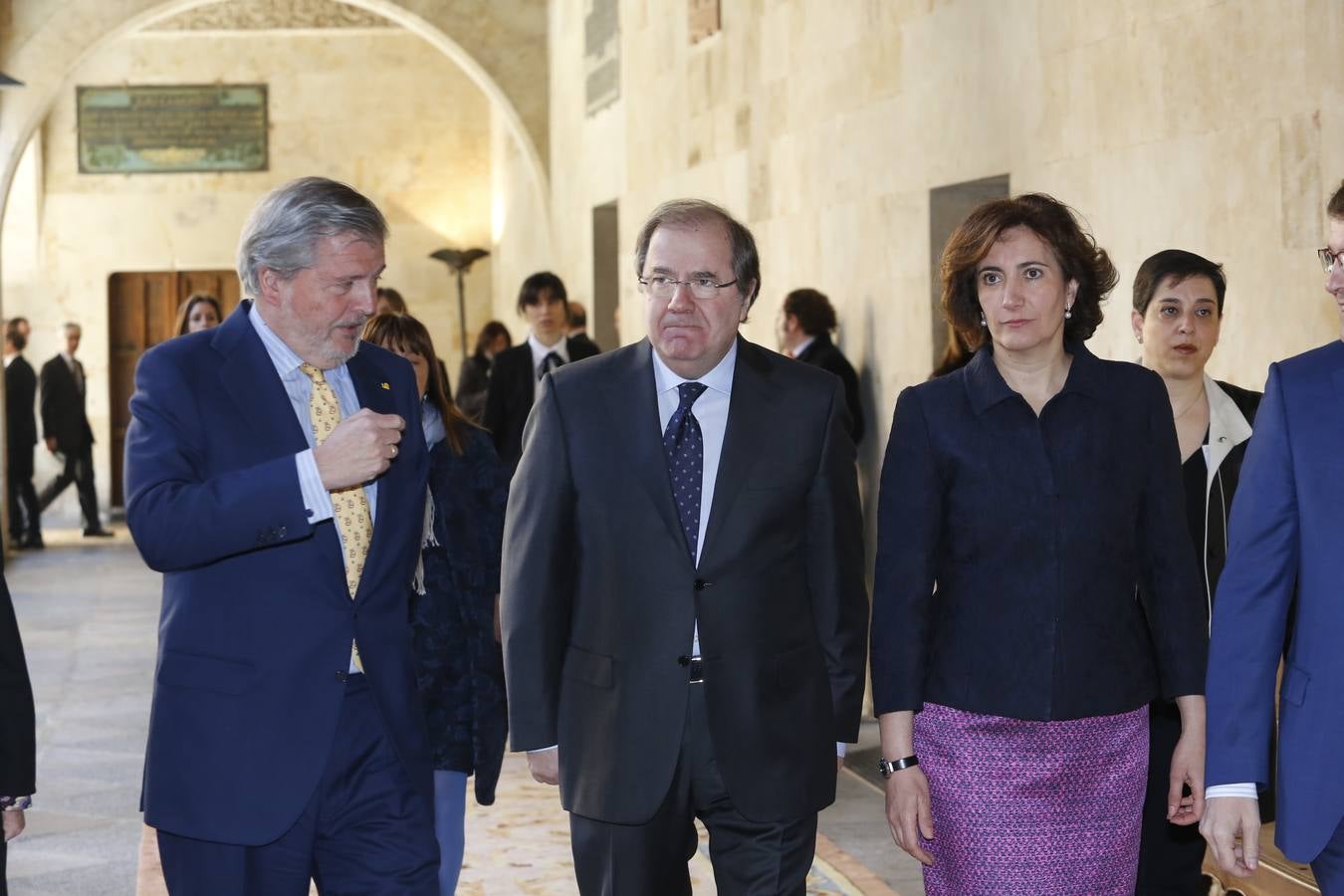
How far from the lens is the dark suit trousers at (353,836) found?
270cm

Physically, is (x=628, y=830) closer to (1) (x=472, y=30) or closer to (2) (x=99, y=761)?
(2) (x=99, y=761)

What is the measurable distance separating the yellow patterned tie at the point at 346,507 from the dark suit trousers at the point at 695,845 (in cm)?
48

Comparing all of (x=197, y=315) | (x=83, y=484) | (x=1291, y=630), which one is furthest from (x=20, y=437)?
(x=1291, y=630)

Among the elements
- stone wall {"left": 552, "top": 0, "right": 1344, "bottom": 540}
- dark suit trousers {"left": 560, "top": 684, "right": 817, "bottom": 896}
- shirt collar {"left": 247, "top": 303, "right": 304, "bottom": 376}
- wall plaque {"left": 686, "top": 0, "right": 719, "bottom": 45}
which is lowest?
dark suit trousers {"left": 560, "top": 684, "right": 817, "bottom": 896}

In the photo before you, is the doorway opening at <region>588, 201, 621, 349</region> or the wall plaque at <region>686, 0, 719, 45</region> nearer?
the wall plaque at <region>686, 0, 719, 45</region>

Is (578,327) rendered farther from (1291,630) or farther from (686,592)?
(1291,630)

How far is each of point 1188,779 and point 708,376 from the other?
0.95 meters

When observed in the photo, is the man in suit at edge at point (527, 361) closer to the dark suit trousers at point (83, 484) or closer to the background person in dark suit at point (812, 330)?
the background person in dark suit at point (812, 330)

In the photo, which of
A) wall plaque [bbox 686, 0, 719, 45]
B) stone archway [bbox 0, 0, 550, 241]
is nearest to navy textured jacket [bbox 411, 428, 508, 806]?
wall plaque [bbox 686, 0, 719, 45]

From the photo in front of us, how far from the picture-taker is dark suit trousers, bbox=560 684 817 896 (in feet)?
9.18

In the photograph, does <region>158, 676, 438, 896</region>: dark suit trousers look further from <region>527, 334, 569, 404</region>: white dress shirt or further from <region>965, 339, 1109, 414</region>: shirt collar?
<region>527, 334, 569, 404</region>: white dress shirt

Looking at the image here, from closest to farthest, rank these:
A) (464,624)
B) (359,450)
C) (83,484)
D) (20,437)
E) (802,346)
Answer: (359,450)
(464,624)
(802,346)
(20,437)
(83,484)

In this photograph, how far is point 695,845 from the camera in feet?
9.30

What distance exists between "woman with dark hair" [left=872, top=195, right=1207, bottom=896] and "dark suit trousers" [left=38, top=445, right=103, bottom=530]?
14.0 metres
